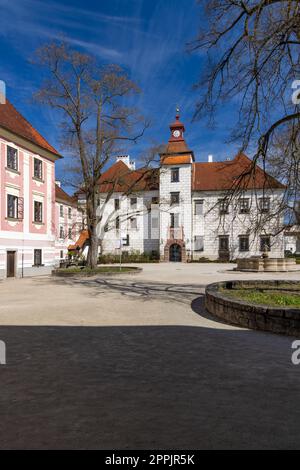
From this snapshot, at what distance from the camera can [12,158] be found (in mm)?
22359

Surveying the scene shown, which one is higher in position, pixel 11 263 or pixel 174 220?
pixel 174 220

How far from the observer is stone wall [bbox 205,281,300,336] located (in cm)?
665

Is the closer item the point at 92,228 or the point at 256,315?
the point at 256,315

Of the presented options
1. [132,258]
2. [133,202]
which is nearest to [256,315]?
[132,258]

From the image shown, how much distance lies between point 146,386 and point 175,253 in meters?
39.2

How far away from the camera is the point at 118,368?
4.85 metres

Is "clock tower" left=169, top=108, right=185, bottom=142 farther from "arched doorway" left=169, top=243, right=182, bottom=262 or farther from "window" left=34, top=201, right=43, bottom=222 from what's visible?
"window" left=34, top=201, right=43, bottom=222

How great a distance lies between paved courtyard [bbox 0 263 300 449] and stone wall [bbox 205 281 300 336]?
297 mm

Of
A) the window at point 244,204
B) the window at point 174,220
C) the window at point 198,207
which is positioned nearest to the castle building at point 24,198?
the window at point 244,204

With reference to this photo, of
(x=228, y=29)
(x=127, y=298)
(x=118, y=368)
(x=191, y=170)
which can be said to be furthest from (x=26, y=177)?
(x=191, y=170)

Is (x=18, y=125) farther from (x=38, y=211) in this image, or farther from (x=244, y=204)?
(x=244, y=204)

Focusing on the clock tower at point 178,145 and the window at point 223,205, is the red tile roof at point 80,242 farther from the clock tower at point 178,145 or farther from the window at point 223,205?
the window at point 223,205
